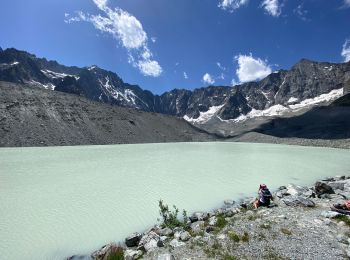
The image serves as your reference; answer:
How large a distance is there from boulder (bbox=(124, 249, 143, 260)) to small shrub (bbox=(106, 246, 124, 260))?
0.16 metres

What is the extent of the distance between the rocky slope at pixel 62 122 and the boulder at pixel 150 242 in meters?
76.7

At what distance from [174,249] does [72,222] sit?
747cm

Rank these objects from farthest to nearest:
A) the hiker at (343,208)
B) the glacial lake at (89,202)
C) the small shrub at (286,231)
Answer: the hiker at (343,208), the glacial lake at (89,202), the small shrub at (286,231)

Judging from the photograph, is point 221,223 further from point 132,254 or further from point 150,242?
point 132,254

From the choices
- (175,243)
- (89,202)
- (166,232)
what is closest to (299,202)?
(166,232)

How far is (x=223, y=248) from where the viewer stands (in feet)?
35.0

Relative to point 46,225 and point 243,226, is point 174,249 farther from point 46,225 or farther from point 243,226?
point 46,225

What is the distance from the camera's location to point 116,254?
11.0 meters

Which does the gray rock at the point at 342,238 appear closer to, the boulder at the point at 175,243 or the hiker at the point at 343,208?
the hiker at the point at 343,208

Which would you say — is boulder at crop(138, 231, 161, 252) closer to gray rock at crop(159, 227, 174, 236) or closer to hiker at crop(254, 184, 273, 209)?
gray rock at crop(159, 227, 174, 236)

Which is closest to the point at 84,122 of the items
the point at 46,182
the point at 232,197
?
the point at 46,182

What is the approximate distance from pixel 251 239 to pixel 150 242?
4063 millimetres

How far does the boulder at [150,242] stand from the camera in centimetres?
1141

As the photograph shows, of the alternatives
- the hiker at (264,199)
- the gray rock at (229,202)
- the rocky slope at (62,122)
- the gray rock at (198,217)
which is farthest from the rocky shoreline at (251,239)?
the rocky slope at (62,122)
